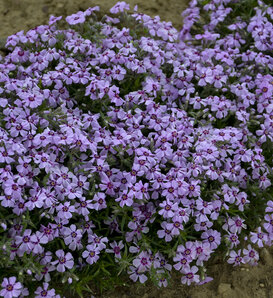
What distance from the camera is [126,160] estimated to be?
4281 millimetres

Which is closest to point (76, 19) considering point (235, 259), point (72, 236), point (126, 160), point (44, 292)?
point (126, 160)

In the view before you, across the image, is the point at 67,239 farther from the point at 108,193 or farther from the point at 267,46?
the point at 267,46

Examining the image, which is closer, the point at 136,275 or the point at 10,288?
the point at 10,288

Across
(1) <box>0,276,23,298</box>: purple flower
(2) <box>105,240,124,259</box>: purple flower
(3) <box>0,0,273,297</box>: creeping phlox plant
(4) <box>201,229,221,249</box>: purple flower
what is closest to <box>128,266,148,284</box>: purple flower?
(3) <box>0,0,273,297</box>: creeping phlox plant

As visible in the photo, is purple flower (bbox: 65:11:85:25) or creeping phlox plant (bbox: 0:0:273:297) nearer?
creeping phlox plant (bbox: 0:0:273:297)

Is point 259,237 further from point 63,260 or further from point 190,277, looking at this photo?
point 63,260

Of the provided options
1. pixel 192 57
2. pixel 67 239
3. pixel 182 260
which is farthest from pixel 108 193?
pixel 192 57

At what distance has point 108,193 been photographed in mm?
4184

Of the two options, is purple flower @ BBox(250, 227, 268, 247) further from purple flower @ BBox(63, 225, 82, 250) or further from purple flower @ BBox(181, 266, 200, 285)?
purple flower @ BBox(63, 225, 82, 250)

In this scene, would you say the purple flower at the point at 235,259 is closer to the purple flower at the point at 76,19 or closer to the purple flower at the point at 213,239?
the purple flower at the point at 213,239

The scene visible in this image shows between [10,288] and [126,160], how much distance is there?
1494 millimetres

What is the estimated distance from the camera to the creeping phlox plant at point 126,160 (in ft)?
13.2

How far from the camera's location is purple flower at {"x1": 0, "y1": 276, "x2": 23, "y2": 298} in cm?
370

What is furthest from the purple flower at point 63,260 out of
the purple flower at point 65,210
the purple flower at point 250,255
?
the purple flower at point 250,255
